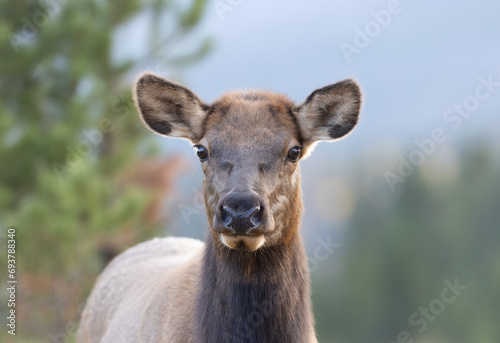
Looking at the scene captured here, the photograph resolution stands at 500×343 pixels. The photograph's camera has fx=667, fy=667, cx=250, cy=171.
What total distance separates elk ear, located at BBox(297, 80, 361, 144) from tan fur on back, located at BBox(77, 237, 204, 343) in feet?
5.25

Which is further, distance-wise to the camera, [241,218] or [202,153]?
[202,153]

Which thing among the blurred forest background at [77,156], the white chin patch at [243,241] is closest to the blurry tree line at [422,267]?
the blurred forest background at [77,156]

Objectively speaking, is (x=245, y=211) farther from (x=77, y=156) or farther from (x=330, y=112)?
(x=77, y=156)

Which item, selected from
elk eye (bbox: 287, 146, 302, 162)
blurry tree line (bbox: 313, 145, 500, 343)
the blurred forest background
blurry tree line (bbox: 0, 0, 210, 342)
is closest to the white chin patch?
elk eye (bbox: 287, 146, 302, 162)

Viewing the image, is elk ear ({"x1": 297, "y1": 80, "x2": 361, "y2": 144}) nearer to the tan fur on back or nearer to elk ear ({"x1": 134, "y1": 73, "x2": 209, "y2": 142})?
elk ear ({"x1": 134, "y1": 73, "x2": 209, "y2": 142})

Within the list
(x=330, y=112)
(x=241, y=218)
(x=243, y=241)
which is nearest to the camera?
(x=241, y=218)

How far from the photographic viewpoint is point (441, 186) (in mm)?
55062

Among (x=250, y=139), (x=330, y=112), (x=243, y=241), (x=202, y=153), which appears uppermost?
(x=330, y=112)

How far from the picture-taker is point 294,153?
575 centimetres

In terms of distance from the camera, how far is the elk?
5.27 metres

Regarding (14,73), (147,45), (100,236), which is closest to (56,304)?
(100,236)

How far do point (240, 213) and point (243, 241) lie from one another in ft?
0.97

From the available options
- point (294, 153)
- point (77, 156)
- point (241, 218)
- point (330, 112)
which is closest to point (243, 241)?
point (241, 218)

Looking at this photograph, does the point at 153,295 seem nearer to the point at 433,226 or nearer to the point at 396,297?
the point at 396,297
